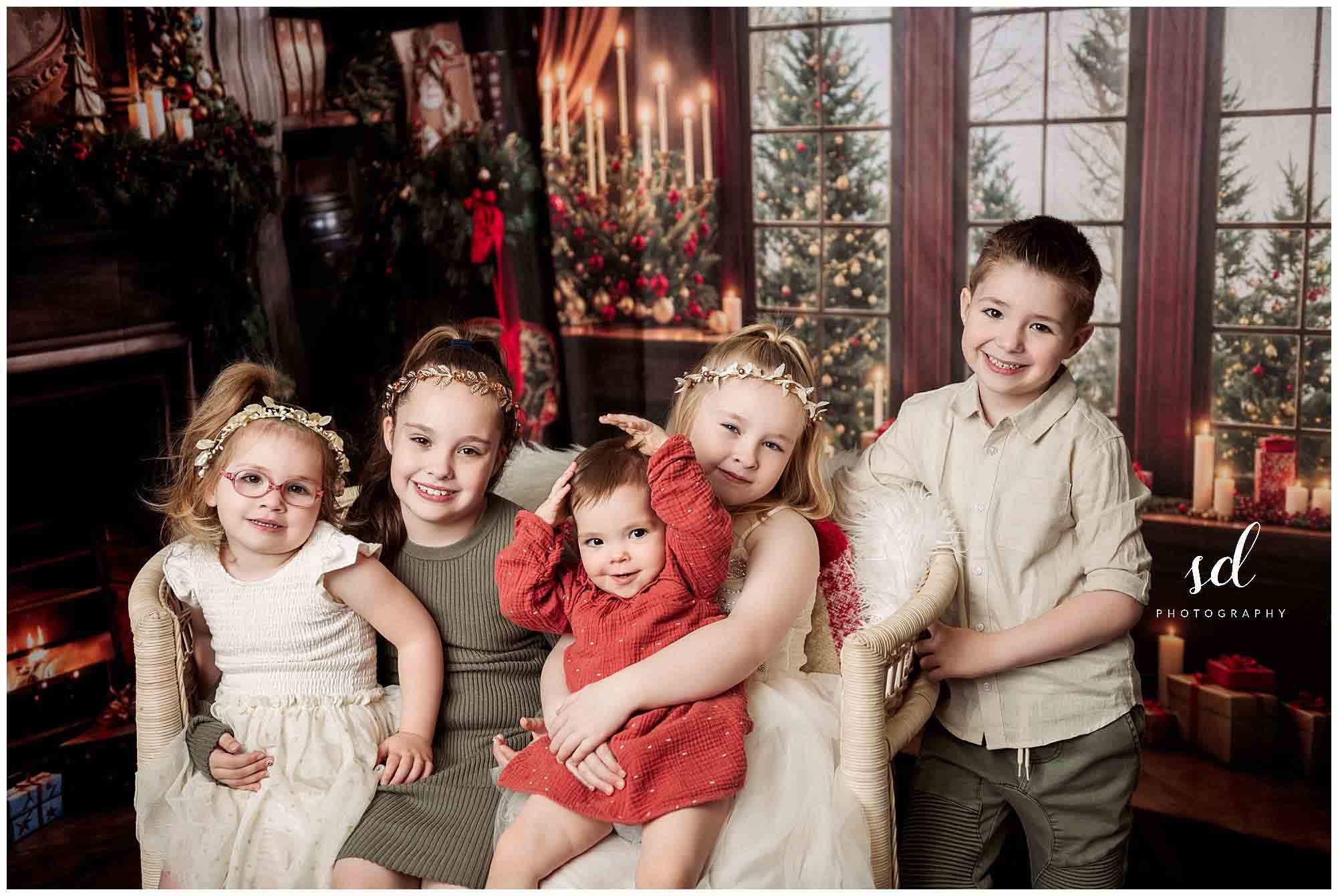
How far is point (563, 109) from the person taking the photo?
308cm

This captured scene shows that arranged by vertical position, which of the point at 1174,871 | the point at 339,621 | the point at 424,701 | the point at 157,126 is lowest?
the point at 1174,871

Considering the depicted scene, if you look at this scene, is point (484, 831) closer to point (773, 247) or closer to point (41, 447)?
point (41, 447)

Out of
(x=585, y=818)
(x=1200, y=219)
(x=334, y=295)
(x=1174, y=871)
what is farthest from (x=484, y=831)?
(x=1200, y=219)

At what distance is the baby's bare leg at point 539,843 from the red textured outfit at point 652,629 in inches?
0.8

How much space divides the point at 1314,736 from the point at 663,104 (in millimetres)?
2124

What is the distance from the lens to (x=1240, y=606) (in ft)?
8.62

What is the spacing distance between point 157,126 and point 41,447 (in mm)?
772

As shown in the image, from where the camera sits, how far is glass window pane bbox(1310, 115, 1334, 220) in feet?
8.11

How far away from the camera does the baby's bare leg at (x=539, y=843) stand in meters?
1.36

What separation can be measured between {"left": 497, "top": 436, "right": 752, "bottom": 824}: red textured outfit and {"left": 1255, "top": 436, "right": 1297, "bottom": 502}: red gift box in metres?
1.66

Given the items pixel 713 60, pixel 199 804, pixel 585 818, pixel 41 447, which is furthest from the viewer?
pixel 713 60

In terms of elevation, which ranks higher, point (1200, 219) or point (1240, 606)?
point (1200, 219)

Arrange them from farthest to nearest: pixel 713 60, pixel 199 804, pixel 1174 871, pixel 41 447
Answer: pixel 713 60
pixel 41 447
pixel 1174 871
pixel 199 804

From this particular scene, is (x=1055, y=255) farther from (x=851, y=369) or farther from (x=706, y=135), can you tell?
(x=706, y=135)
